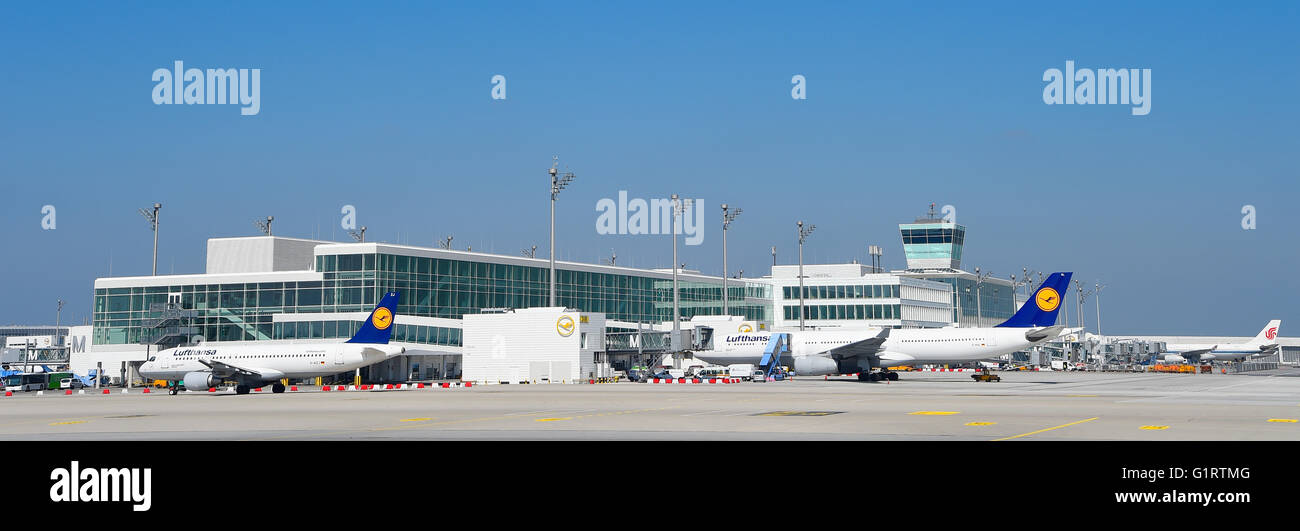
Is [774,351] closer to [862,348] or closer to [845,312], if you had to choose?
[862,348]

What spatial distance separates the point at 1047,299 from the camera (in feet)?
234

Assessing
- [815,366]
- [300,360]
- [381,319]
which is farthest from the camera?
[815,366]

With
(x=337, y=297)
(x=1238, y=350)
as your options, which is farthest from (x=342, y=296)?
(x=1238, y=350)

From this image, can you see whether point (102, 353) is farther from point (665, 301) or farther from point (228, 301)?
point (665, 301)

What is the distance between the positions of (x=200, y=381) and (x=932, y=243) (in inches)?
5019

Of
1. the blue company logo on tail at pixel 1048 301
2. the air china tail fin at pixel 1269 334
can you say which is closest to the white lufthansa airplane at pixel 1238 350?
the air china tail fin at pixel 1269 334

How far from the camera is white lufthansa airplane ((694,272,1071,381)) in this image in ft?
234

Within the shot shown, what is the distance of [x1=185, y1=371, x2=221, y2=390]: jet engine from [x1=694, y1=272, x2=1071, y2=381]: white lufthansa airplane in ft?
121

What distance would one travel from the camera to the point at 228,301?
103m

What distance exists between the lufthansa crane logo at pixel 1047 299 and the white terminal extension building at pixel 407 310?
102 feet

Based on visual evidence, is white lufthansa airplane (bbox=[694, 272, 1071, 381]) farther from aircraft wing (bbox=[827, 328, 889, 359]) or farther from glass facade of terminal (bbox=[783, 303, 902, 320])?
glass facade of terminal (bbox=[783, 303, 902, 320])

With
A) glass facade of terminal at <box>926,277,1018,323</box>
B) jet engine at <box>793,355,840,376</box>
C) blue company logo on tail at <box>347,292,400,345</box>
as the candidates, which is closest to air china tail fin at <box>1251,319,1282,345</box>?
glass facade of terminal at <box>926,277,1018,323</box>

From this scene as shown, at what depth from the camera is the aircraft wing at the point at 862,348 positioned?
71000 millimetres
